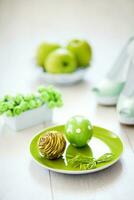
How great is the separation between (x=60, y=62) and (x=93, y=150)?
0.40m

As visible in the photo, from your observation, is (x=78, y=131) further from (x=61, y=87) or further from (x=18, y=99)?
(x=61, y=87)

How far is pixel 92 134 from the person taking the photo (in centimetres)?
79

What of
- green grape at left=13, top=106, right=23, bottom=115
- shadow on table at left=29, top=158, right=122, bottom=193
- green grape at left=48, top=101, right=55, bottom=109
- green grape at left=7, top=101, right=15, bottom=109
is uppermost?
green grape at left=7, top=101, right=15, bottom=109

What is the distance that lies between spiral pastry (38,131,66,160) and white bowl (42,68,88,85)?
393 mm

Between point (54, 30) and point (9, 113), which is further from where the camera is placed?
point (54, 30)

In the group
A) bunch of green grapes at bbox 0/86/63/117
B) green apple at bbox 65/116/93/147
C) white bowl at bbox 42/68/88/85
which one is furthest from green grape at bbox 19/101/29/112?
white bowl at bbox 42/68/88/85

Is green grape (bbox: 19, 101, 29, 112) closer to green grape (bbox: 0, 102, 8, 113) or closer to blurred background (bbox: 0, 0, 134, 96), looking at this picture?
green grape (bbox: 0, 102, 8, 113)

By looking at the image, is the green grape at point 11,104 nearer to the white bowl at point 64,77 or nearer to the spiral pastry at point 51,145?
the spiral pastry at point 51,145

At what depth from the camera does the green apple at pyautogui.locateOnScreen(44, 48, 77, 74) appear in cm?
111

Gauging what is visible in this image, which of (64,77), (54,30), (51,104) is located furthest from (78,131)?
(54,30)

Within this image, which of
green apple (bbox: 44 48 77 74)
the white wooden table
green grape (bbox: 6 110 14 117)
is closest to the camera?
the white wooden table

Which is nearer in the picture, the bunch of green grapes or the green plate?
the green plate

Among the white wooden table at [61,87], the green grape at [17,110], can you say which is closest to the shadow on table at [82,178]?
the white wooden table at [61,87]

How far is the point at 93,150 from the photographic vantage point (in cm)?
77
